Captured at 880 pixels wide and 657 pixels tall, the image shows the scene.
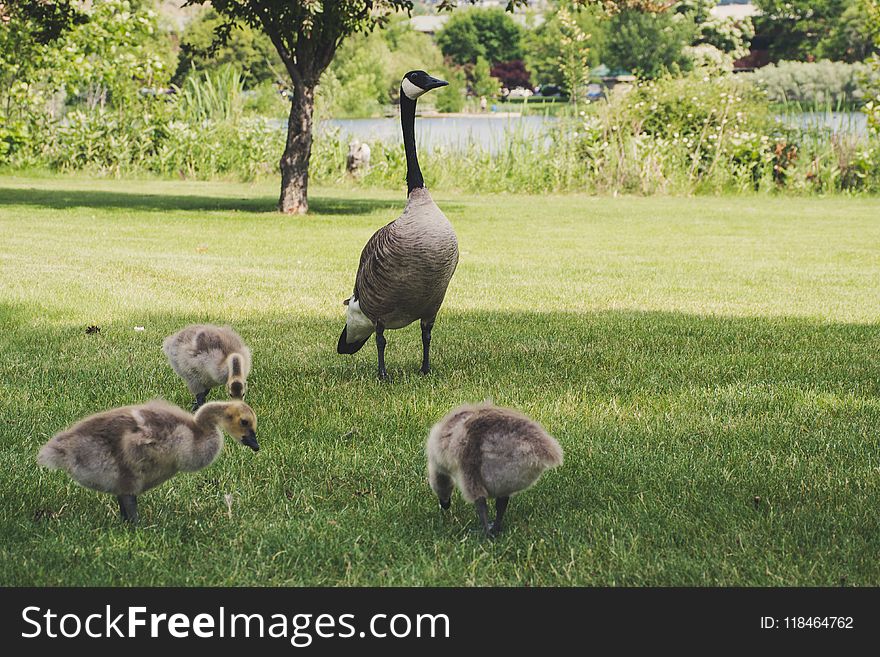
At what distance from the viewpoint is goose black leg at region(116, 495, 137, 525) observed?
145 inches

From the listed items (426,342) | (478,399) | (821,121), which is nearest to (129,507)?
(478,399)

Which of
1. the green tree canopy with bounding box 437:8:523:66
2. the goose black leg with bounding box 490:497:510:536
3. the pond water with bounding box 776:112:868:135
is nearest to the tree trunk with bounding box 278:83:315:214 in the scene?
the pond water with bounding box 776:112:868:135

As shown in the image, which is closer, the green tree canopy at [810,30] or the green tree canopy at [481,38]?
the green tree canopy at [810,30]

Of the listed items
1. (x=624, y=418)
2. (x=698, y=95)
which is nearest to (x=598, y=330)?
(x=624, y=418)

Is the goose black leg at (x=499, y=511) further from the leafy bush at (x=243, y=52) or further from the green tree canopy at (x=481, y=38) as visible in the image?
the green tree canopy at (x=481, y=38)

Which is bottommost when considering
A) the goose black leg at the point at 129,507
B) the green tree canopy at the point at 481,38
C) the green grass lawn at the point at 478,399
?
the green grass lawn at the point at 478,399

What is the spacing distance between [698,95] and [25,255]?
17.6 meters

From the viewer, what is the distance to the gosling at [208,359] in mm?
5043

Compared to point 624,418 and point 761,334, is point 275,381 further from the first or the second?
point 761,334

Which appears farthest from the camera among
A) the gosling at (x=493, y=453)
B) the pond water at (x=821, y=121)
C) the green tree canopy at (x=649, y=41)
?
the green tree canopy at (x=649, y=41)

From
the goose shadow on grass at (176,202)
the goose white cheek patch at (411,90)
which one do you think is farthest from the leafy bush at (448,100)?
the goose white cheek patch at (411,90)

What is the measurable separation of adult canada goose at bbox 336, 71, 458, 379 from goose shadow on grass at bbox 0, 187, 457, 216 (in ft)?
37.5

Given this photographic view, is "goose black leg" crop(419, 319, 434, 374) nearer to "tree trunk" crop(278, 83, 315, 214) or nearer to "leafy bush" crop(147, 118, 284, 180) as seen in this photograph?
"tree trunk" crop(278, 83, 315, 214)

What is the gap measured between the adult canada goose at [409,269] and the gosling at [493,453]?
7.64 feet
